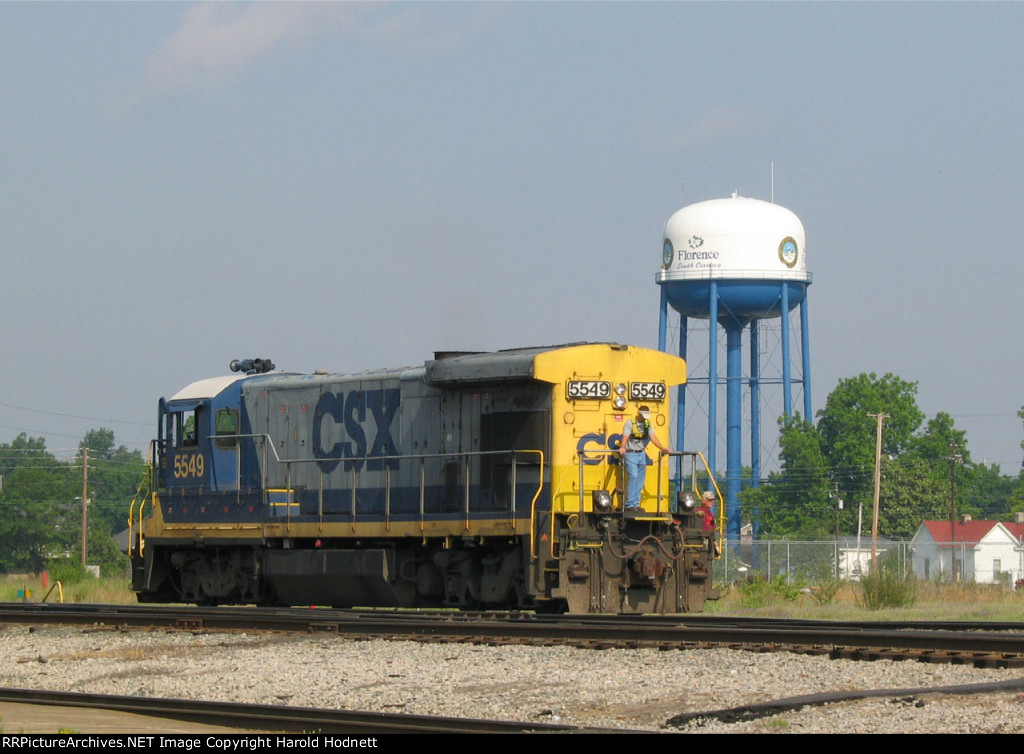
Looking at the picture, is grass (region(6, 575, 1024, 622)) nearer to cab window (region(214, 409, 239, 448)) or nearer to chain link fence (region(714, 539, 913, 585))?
chain link fence (region(714, 539, 913, 585))

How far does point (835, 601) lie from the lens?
2744 cm

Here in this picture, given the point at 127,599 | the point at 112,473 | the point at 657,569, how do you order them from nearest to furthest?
1. the point at 657,569
2. the point at 127,599
3. the point at 112,473

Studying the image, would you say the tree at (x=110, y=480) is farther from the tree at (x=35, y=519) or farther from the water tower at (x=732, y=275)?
the water tower at (x=732, y=275)

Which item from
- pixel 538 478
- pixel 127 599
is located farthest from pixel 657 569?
pixel 127 599

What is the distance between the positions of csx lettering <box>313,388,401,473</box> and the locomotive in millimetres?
26

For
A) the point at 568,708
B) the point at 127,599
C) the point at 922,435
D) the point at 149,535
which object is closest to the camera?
the point at 568,708

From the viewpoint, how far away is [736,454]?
2566 inches

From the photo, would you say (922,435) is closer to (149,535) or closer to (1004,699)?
(149,535)

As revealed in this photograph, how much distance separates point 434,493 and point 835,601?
1078cm

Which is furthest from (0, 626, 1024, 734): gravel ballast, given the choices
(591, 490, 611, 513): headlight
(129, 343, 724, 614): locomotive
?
(591, 490, 611, 513): headlight

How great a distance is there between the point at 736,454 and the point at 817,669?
2120 inches

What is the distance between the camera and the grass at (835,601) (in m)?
22.6

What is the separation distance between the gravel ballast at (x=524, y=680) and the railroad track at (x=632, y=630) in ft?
1.01

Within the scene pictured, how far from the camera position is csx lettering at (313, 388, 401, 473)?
2061 centimetres
